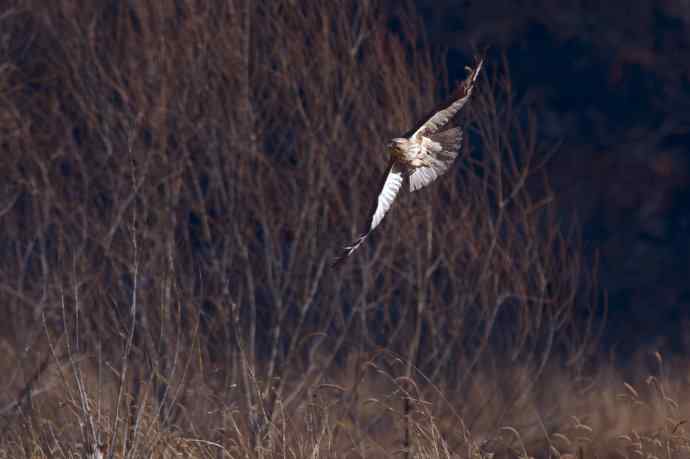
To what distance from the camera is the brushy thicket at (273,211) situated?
8148 mm

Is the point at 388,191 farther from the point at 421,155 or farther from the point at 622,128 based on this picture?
the point at 622,128

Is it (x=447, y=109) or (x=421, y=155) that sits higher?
(x=447, y=109)

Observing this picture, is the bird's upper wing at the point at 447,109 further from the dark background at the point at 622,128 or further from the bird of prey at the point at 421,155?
the dark background at the point at 622,128

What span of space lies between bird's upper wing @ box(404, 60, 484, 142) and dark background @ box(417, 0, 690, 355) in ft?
17.0

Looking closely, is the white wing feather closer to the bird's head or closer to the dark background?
the bird's head

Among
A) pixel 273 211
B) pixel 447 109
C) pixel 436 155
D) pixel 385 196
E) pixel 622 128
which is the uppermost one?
pixel 447 109

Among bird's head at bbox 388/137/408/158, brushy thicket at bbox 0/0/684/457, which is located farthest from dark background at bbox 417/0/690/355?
bird's head at bbox 388/137/408/158

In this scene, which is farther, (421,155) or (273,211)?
(273,211)

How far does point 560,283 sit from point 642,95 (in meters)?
2.99

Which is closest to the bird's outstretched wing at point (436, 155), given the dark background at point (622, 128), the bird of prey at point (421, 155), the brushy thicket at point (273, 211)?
the bird of prey at point (421, 155)

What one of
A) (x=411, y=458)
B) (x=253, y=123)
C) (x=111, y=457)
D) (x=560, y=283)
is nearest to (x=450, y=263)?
(x=560, y=283)

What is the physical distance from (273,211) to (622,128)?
10.4ft

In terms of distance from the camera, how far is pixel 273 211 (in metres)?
8.82

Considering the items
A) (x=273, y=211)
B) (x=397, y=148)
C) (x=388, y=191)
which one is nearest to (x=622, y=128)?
(x=273, y=211)
